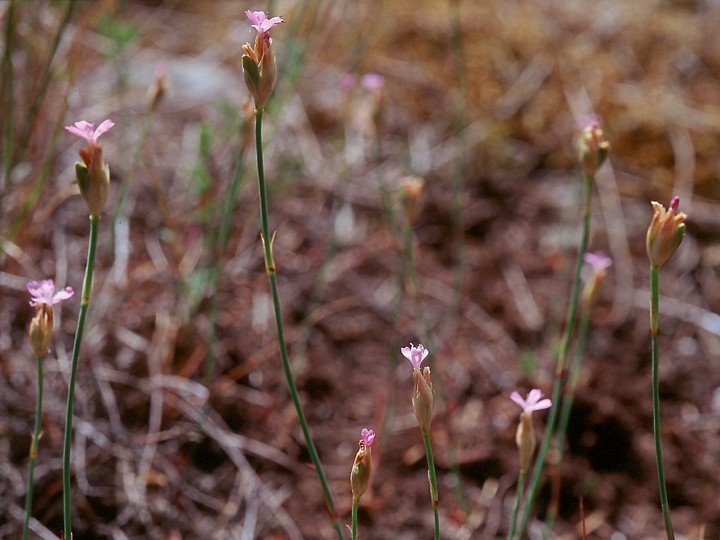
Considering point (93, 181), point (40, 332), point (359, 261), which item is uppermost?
point (93, 181)

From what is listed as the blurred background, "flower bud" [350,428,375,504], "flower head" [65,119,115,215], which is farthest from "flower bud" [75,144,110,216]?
the blurred background

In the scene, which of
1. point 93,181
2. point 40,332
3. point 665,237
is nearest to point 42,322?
point 40,332

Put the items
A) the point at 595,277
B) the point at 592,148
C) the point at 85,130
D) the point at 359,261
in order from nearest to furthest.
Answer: the point at 85,130 → the point at 592,148 → the point at 595,277 → the point at 359,261

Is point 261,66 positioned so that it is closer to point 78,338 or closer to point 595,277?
point 78,338

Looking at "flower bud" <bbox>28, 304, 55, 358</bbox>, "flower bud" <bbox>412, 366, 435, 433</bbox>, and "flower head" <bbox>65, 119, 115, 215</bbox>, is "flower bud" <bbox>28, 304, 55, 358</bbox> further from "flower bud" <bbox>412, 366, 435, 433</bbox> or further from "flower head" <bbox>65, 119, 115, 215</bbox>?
"flower bud" <bbox>412, 366, 435, 433</bbox>

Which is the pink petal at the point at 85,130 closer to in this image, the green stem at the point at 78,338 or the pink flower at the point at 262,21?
the green stem at the point at 78,338

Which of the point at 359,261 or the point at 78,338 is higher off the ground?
the point at 78,338
